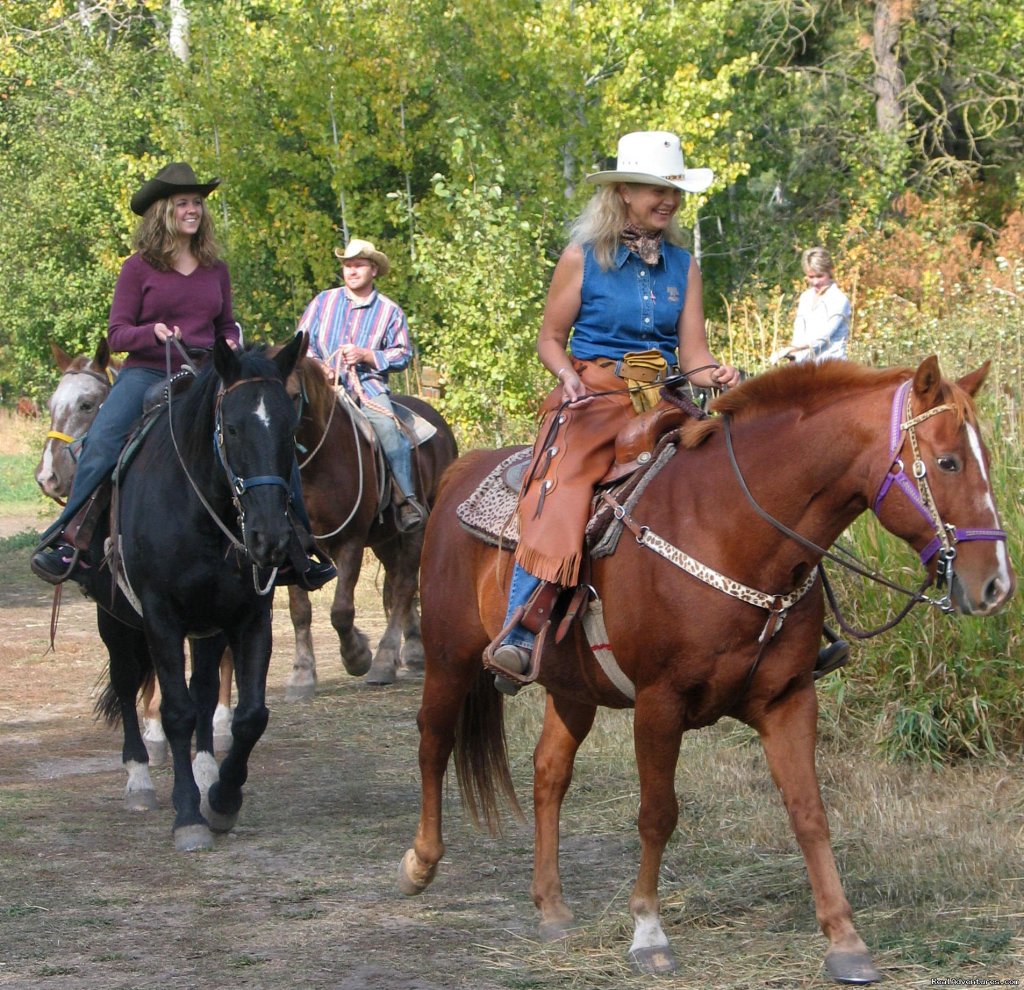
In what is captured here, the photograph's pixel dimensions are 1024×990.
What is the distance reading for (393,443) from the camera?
10766mm

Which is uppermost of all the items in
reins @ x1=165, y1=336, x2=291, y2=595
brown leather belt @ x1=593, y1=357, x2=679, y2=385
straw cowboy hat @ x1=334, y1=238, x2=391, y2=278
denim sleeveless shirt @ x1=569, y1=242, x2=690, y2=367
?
straw cowboy hat @ x1=334, y1=238, x2=391, y2=278

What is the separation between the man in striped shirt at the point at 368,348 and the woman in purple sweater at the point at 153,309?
2.87 metres

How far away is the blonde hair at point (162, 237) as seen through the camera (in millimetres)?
7602

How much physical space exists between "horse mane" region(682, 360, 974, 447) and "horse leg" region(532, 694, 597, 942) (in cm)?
128

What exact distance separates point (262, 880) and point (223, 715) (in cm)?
277

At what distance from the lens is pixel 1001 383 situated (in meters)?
→ 8.16

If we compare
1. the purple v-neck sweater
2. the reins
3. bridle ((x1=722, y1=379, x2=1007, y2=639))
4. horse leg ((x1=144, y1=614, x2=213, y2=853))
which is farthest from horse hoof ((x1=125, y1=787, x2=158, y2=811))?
bridle ((x1=722, y1=379, x2=1007, y2=639))

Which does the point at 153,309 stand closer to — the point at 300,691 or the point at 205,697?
the point at 205,697

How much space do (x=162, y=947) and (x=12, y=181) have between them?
23417mm

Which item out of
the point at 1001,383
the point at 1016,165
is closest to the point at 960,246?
the point at 1016,165

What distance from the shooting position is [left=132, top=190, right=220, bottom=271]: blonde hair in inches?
299

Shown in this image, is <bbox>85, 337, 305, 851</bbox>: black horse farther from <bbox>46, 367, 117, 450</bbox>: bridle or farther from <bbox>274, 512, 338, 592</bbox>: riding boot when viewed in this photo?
<bbox>46, 367, 117, 450</bbox>: bridle

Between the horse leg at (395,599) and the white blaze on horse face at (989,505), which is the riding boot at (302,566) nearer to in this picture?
the horse leg at (395,599)

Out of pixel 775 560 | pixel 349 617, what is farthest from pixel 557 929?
pixel 349 617
